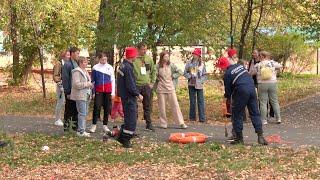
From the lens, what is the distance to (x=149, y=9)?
14227mm

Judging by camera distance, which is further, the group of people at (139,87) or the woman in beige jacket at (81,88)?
the woman in beige jacket at (81,88)

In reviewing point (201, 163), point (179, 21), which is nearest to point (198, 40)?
point (179, 21)

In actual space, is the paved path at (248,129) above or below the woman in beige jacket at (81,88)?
below

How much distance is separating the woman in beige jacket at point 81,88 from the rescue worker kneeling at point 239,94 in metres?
2.47

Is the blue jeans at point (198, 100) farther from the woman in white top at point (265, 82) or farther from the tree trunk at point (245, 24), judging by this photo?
the tree trunk at point (245, 24)

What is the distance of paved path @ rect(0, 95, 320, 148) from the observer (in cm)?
1076

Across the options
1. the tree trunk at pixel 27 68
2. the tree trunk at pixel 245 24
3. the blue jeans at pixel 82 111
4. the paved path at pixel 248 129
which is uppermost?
the tree trunk at pixel 245 24

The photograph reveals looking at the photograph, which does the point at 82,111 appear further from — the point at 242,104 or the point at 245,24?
the point at 245,24

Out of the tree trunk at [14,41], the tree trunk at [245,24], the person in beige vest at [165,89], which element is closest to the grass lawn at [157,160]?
the person in beige vest at [165,89]

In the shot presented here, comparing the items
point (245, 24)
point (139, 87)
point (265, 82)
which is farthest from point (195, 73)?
point (245, 24)

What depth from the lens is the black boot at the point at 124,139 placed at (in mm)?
9758

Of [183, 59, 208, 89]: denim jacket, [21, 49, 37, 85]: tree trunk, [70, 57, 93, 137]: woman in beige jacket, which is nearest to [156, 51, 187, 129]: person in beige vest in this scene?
[183, 59, 208, 89]: denim jacket

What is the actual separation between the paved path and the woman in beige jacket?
1.98ft

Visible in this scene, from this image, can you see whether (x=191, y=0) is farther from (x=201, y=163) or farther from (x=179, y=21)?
(x=201, y=163)
